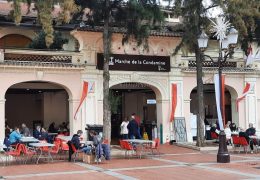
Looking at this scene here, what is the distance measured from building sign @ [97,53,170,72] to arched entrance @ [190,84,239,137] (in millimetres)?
3685

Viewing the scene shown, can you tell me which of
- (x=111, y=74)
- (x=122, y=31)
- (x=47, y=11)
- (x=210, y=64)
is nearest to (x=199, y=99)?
(x=210, y=64)

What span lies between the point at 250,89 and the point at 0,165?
53.6ft

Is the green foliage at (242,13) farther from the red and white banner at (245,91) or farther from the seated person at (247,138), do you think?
the seated person at (247,138)

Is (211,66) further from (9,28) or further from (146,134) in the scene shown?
(9,28)

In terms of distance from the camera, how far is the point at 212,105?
33.1 meters

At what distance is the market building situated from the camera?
22.0m

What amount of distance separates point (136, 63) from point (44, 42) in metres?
4.95

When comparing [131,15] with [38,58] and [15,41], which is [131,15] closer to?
[38,58]

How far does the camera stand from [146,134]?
25516 mm

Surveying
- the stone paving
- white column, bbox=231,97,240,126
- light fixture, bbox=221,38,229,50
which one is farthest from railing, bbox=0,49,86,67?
white column, bbox=231,97,240,126

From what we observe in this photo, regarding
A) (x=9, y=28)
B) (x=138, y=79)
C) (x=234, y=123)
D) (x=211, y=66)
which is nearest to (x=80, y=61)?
(x=138, y=79)

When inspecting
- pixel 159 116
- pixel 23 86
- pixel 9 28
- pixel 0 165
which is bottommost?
pixel 0 165

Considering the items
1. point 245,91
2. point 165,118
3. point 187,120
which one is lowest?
point 187,120

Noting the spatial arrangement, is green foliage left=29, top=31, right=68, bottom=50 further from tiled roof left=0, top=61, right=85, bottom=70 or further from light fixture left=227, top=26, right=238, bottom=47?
light fixture left=227, top=26, right=238, bottom=47
